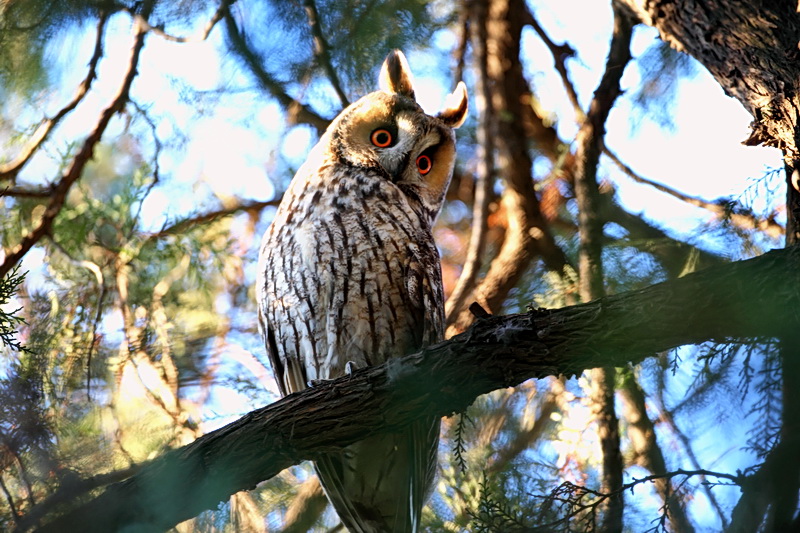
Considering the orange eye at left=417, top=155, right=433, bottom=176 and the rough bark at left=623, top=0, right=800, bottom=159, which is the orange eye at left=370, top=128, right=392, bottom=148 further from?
the rough bark at left=623, top=0, right=800, bottom=159

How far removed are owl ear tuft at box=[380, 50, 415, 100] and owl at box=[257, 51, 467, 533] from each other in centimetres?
60

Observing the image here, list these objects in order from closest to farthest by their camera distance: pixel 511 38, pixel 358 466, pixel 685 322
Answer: pixel 685 322 → pixel 358 466 → pixel 511 38

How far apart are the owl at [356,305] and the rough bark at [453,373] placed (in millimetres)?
312

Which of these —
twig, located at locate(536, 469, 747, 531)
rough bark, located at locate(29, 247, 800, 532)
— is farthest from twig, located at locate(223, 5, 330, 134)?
twig, located at locate(536, 469, 747, 531)

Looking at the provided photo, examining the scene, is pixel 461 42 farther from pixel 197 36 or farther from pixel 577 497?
pixel 577 497

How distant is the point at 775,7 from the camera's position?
2.08 meters

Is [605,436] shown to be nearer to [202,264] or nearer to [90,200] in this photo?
[202,264]

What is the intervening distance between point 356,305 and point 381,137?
2.96 ft

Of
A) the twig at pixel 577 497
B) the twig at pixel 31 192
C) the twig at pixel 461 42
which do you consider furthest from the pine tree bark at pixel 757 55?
the twig at pixel 31 192

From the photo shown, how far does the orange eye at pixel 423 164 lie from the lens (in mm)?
2861

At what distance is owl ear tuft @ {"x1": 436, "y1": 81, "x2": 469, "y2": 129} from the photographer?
3182 mm

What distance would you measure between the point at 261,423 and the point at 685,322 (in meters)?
1.15

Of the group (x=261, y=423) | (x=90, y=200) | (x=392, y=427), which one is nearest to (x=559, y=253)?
(x=392, y=427)

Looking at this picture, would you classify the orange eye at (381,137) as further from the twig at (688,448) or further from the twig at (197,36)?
the twig at (688,448)
